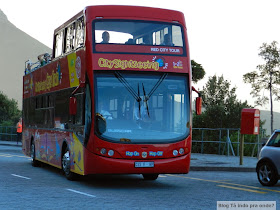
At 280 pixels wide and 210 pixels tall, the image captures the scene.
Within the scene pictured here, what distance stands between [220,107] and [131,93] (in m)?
72.7

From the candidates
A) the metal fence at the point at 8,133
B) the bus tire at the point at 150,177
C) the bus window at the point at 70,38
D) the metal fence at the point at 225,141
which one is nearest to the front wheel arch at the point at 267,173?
the bus tire at the point at 150,177

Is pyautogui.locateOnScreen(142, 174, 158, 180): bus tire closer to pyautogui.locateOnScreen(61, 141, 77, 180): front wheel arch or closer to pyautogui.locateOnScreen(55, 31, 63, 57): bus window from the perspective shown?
pyautogui.locateOnScreen(61, 141, 77, 180): front wheel arch

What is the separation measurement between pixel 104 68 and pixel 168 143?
221cm

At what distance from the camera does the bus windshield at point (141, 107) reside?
13.3 m

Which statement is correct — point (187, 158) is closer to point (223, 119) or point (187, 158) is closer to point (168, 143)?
point (168, 143)

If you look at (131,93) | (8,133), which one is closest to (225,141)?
(131,93)

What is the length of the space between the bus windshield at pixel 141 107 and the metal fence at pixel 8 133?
32.3 meters

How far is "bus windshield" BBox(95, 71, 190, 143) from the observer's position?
1332 cm

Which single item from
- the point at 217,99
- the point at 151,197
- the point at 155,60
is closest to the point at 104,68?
the point at 155,60

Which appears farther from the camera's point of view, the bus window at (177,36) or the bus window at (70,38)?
the bus window at (70,38)

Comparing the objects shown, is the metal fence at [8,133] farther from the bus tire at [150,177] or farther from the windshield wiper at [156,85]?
the windshield wiper at [156,85]

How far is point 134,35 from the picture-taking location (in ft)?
45.6

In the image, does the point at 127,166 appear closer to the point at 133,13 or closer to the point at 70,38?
the point at 133,13

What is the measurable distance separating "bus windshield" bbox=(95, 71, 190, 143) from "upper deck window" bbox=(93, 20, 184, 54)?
0.67m
